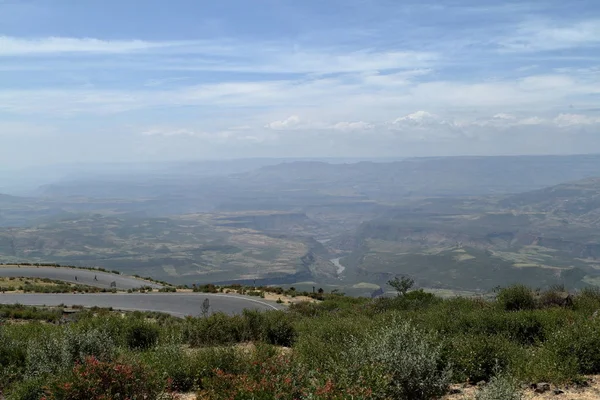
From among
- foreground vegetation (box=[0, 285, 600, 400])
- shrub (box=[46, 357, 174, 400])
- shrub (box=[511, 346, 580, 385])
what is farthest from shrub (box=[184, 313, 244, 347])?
shrub (box=[511, 346, 580, 385])

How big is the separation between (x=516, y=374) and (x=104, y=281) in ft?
151

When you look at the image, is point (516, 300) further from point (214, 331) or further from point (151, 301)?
point (151, 301)

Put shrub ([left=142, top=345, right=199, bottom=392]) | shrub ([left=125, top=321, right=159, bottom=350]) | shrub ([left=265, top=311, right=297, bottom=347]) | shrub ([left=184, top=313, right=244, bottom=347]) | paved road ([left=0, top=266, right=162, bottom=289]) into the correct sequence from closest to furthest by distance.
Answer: shrub ([left=142, top=345, right=199, bottom=392]) → shrub ([left=125, top=321, right=159, bottom=350]) → shrub ([left=184, top=313, right=244, bottom=347]) → shrub ([left=265, top=311, right=297, bottom=347]) → paved road ([left=0, top=266, right=162, bottom=289])

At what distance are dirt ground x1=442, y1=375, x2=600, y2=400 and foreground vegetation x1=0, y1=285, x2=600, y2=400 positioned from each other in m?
0.18

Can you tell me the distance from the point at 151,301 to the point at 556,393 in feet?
100

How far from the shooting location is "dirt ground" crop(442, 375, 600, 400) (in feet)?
25.3

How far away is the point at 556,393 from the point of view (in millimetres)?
7883

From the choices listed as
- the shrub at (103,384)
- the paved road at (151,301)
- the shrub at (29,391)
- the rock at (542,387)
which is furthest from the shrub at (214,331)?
the paved road at (151,301)

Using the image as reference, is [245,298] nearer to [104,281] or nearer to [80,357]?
[104,281]

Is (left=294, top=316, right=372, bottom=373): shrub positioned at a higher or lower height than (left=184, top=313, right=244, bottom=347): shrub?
higher

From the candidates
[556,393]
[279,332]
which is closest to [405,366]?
[556,393]

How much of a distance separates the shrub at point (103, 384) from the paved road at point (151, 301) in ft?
73.5

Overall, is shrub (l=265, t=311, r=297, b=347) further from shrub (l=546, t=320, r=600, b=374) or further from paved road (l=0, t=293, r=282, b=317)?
paved road (l=0, t=293, r=282, b=317)

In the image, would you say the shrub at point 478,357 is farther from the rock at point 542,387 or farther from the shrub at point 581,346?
the shrub at point 581,346
